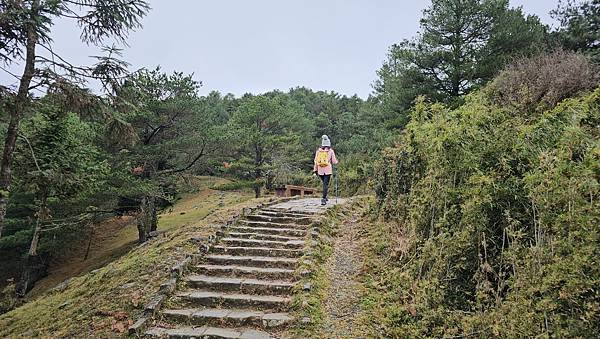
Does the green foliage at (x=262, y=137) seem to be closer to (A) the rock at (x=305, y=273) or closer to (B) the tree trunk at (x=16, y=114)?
(B) the tree trunk at (x=16, y=114)

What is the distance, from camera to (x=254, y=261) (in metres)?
5.70

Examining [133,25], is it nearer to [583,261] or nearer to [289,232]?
[289,232]

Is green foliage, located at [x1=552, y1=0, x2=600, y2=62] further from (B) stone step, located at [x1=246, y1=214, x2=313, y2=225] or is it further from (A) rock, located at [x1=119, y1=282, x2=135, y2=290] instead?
(A) rock, located at [x1=119, y1=282, x2=135, y2=290]

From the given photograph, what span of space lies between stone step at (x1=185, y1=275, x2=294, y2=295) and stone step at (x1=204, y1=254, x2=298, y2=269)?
44 cm

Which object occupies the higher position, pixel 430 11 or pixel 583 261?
pixel 430 11

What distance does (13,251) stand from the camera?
51.9 ft

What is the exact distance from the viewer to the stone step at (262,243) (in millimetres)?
6211

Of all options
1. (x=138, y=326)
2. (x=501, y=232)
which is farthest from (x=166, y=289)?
(x=501, y=232)

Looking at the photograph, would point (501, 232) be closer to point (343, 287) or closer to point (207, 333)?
point (343, 287)

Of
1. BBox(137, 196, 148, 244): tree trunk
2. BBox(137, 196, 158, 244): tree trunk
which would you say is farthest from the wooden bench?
BBox(137, 196, 148, 244): tree trunk

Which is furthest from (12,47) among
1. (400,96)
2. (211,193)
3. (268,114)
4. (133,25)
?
(211,193)

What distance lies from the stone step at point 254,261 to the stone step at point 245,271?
14cm

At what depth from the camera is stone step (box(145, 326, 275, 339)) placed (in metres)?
3.97

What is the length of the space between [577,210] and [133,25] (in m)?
7.39
